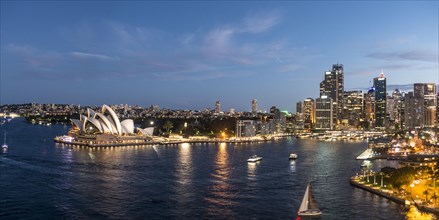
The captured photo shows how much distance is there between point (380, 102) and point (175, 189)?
103m

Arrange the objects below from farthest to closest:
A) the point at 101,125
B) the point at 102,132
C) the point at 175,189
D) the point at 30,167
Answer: the point at 101,125
the point at 102,132
the point at 30,167
the point at 175,189

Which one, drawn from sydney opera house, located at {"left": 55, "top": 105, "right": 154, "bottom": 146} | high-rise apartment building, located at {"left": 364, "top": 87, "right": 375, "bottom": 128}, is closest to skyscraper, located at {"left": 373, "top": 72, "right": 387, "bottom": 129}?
high-rise apartment building, located at {"left": 364, "top": 87, "right": 375, "bottom": 128}

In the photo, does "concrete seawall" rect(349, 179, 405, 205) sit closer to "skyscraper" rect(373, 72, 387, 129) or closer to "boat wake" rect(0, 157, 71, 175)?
"boat wake" rect(0, 157, 71, 175)

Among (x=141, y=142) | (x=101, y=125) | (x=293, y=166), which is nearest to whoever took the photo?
(x=293, y=166)

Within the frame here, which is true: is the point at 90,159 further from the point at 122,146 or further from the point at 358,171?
the point at 358,171

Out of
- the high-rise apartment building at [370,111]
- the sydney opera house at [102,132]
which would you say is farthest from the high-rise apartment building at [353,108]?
the sydney opera house at [102,132]

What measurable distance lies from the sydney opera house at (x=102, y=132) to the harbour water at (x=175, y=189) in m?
13.9

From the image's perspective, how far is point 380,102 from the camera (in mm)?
116688

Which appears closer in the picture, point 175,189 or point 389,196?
point 389,196

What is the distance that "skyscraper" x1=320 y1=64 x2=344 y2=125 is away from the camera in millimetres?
115312

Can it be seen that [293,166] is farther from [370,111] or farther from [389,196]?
[370,111]

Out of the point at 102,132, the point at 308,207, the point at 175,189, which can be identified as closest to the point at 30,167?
the point at 175,189

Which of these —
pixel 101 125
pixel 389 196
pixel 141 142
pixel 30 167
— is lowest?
pixel 389 196

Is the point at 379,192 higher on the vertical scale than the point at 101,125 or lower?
lower
